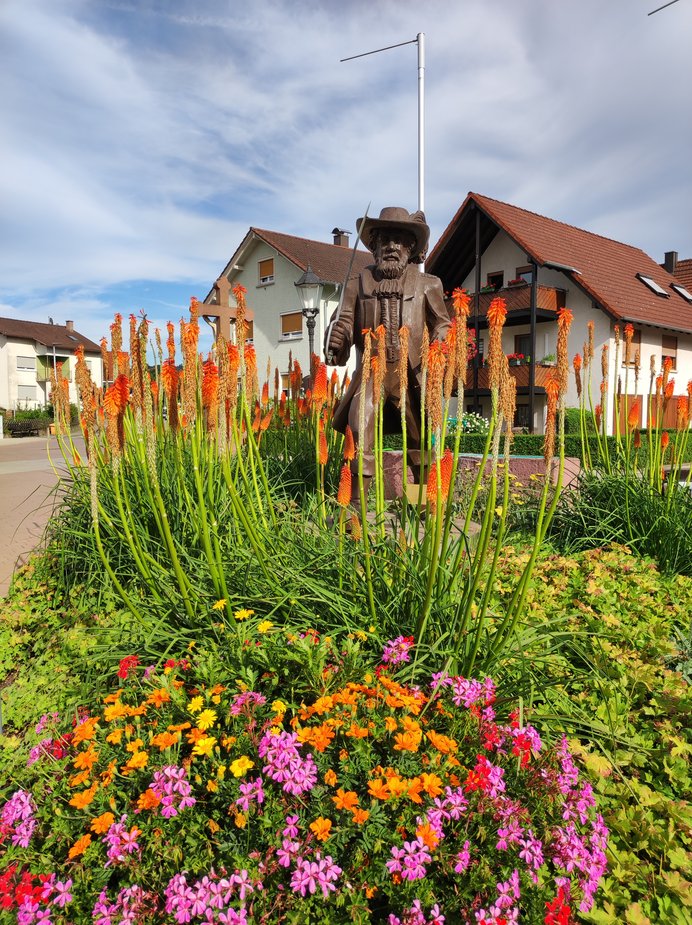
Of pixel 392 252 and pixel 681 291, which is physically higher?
pixel 681 291

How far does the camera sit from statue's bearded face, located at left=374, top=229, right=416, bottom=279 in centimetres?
471

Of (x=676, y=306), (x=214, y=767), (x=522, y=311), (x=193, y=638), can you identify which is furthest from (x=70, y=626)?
(x=676, y=306)

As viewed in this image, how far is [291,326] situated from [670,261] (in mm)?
17715

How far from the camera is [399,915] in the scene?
4.59ft

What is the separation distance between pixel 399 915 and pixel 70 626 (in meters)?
2.40

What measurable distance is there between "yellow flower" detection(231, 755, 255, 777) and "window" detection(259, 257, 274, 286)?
91.1 ft

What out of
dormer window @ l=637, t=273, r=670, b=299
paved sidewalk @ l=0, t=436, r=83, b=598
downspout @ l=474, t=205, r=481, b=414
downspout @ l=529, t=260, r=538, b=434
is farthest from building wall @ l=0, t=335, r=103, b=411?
paved sidewalk @ l=0, t=436, r=83, b=598

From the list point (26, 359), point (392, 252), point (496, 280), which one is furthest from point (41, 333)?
point (392, 252)

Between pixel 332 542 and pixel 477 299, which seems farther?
pixel 477 299

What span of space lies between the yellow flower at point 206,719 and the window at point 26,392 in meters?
54.9

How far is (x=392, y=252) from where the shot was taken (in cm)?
473

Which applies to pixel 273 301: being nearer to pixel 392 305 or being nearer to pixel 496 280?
pixel 496 280

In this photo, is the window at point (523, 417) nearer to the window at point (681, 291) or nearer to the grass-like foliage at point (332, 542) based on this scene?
the window at point (681, 291)

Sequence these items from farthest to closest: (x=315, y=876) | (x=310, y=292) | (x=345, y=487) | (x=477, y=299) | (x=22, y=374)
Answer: (x=22, y=374), (x=477, y=299), (x=310, y=292), (x=345, y=487), (x=315, y=876)
